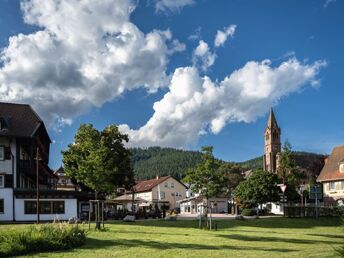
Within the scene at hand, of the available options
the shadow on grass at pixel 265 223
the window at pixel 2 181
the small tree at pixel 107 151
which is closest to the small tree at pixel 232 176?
the shadow on grass at pixel 265 223

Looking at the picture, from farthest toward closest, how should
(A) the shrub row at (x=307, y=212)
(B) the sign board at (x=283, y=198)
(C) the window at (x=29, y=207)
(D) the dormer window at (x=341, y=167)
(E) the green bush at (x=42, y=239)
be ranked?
(D) the dormer window at (x=341, y=167) < (B) the sign board at (x=283, y=198) < (A) the shrub row at (x=307, y=212) < (C) the window at (x=29, y=207) < (E) the green bush at (x=42, y=239)

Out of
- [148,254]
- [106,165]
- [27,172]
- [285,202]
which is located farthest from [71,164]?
[148,254]

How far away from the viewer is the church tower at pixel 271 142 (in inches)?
5817

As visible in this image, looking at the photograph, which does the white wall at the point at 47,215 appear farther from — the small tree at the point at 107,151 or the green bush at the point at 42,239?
the green bush at the point at 42,239

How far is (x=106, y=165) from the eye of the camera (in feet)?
129

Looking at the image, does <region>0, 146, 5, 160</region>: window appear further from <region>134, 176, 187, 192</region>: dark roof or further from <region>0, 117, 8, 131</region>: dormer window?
<region>134, 176, 187, 192</region>: dark roof

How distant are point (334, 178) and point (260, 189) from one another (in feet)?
56.5

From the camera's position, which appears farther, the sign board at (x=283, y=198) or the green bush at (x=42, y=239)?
the sign board at (x=283, y=198)

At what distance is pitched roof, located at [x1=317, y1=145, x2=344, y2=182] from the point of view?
76.3 metres

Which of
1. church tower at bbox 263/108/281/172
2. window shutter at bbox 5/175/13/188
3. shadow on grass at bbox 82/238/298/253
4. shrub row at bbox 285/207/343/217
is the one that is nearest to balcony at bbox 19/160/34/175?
window shutter at bbox 5/175/13/188

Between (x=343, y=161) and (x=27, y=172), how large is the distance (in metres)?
47.0

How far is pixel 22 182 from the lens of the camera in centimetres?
5441

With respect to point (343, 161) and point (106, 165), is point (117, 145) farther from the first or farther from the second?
point (343, 161)

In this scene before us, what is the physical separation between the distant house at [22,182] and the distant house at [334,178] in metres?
40.2
